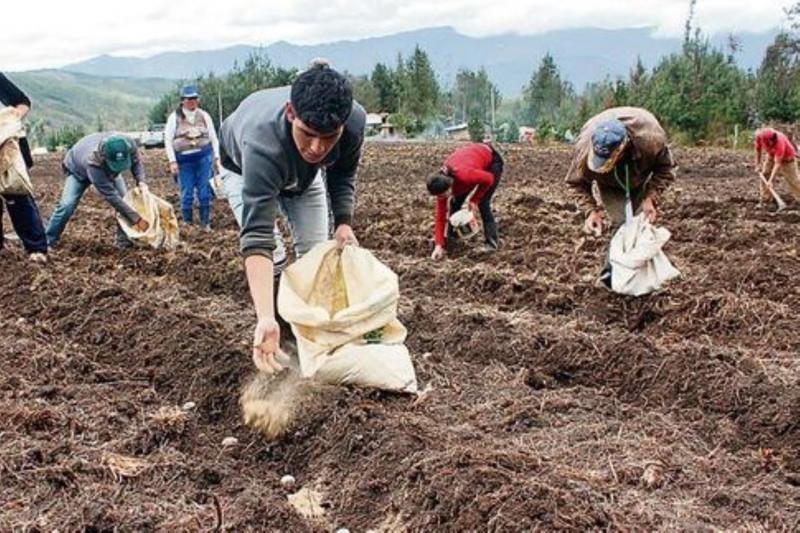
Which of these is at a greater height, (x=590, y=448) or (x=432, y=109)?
(x=590, y=448)

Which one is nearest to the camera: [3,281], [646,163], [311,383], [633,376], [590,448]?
[590,448]

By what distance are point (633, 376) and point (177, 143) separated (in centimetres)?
564

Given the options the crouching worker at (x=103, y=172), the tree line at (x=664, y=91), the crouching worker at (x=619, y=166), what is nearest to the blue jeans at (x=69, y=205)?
the crouching worker at (x=103, y=172)

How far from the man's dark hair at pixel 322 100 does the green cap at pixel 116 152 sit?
15.5 feet

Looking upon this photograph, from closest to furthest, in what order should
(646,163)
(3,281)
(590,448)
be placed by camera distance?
(590,448)
(646,163)
(3,281)

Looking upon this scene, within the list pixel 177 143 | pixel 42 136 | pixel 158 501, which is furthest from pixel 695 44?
pixel 42 136

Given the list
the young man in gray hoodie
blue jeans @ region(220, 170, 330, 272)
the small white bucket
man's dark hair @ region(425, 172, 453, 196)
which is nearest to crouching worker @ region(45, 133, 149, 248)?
man's dark hair @ region(425, 172, 453, 196)

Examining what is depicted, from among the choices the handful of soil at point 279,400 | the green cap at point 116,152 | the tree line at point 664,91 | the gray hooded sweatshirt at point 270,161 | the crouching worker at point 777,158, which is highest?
the gray hooded sweatshirt at point 270,161

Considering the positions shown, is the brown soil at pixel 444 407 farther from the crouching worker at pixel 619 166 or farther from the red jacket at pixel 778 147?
the red jacket at pixel 778 147

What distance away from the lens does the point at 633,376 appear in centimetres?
465

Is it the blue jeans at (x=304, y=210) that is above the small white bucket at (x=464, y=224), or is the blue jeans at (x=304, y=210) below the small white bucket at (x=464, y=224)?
above

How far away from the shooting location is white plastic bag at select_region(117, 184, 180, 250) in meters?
8.21

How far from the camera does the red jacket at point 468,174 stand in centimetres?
748

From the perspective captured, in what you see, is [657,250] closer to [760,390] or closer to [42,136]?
[760,390]
